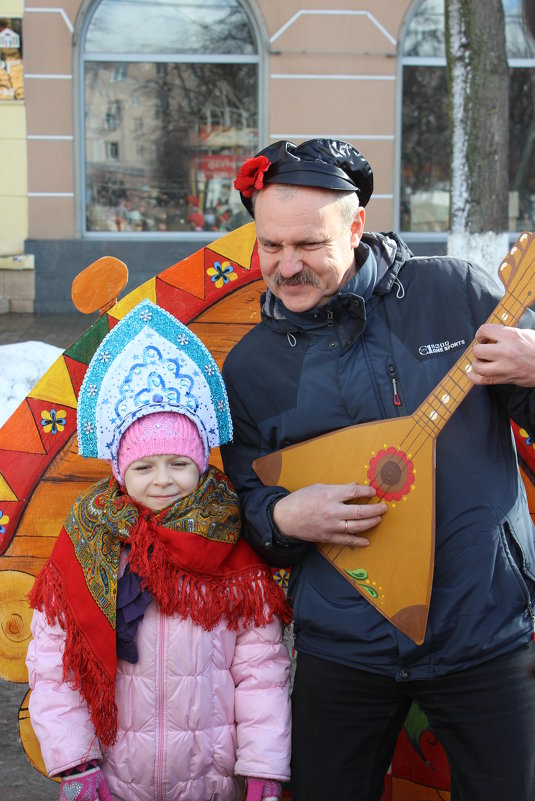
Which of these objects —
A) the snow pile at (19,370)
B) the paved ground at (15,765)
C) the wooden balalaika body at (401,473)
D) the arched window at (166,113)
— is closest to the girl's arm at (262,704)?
the wooden balalaika body at (401,473)

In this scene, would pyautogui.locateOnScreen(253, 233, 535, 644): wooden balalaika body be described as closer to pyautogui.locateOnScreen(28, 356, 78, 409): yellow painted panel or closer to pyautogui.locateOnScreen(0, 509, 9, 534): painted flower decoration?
pyautogui.locateOnScreen(28, 356, 78, 409): yellow painted panel

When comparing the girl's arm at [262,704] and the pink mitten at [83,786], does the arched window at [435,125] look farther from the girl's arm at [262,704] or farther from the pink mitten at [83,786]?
the pink mitten at [83,786]

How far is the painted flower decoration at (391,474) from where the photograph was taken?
6.81 feet

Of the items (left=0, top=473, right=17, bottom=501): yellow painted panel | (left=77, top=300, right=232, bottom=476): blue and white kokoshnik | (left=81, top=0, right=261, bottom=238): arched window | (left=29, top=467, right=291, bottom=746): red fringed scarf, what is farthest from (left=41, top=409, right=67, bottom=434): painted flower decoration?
(left=81, top=0, right=261, bottom=238): arched window

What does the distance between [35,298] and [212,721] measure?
8001 mm

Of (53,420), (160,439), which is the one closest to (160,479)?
(160,439)

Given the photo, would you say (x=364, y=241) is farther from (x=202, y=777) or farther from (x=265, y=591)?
(x=202, y=777)

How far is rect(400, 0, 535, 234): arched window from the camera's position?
9734mm

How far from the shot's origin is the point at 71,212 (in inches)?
381

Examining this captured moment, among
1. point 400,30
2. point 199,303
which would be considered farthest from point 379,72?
point 199,303

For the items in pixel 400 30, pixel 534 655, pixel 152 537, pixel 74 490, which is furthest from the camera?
pixel 400 30

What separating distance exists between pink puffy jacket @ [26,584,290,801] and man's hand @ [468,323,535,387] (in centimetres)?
85

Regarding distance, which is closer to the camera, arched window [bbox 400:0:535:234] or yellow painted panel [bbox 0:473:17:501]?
yellow painted panel [bbox 0:473:17:501]

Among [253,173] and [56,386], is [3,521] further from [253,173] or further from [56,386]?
[253,173]
